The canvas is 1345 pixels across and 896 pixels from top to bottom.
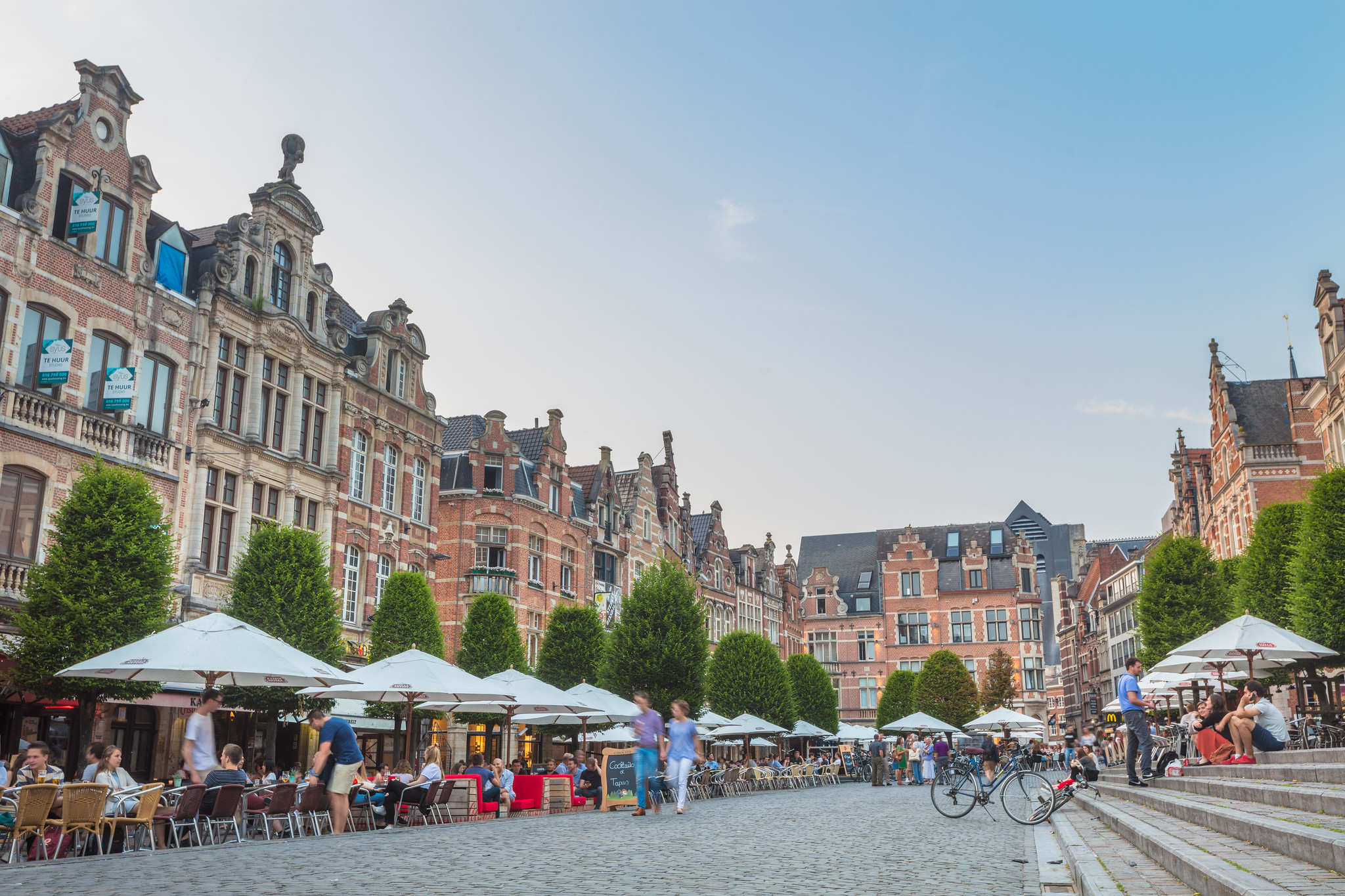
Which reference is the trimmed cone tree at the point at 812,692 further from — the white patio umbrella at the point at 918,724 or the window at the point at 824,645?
A: the window at the point at 824,645

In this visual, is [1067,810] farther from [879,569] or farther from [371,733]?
[879,569]

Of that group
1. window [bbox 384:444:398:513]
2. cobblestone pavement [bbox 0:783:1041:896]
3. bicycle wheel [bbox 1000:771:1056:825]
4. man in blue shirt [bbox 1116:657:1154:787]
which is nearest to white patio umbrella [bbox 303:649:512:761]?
cobblestone pavement [bbox 0:783:1041:896]

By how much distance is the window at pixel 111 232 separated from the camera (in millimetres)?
24047

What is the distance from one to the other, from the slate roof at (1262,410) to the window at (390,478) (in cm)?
3561

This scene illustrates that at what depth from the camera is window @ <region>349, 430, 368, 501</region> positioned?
106ft

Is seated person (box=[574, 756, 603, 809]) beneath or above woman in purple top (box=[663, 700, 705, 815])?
beneath

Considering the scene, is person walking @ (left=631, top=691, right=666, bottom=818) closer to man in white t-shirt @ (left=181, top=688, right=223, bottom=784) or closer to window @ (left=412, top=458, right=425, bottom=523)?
man in white t-shirt @ (left=181, top=688, right=223, bottom=784)

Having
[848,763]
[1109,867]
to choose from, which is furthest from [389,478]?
[848,763]

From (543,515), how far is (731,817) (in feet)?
88.7

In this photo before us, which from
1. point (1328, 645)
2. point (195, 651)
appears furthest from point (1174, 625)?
point (195, 651)

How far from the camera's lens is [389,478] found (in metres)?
34.5

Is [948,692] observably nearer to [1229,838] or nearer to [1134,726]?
[1134,726]

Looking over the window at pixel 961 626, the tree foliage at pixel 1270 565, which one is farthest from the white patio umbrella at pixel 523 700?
the window at pixel 961 626

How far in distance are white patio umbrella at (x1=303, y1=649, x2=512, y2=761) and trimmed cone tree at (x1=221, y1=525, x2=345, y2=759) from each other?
12.1ft
